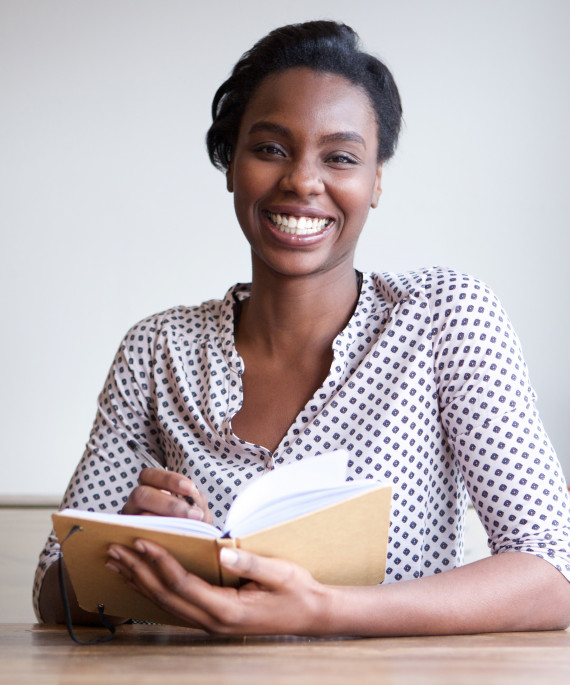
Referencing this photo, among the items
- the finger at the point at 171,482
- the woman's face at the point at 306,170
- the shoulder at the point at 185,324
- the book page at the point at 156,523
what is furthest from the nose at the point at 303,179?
the book page at the point at 156,523

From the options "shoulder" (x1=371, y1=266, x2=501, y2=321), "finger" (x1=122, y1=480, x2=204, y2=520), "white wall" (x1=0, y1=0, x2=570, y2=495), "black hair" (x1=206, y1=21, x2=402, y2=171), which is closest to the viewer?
"finger" (x1=122, y1=480, x2=204, y2=520)

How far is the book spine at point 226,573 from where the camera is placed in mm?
894

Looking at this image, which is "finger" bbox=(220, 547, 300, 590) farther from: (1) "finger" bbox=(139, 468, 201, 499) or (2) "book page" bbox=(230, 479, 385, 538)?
(1) "finger" bbox=(139, 468, 201, 499)

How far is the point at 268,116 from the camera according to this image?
4.87 ft

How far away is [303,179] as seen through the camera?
144 cm

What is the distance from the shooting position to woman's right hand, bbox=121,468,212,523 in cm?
107

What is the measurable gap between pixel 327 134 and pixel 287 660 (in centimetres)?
87

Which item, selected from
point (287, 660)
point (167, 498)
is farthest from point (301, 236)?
point (287, 660)

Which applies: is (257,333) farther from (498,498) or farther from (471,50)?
(471,50)

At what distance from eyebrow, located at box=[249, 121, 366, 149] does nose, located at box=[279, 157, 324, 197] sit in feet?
0.15

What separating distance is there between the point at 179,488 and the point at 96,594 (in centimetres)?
16

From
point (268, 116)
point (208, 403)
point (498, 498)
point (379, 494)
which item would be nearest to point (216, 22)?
point (268, 116)

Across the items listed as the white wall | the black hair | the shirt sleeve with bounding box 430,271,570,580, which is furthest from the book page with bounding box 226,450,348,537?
the white wall

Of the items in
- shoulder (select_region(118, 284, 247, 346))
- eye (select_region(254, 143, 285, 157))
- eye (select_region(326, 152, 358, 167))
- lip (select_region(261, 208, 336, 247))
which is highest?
eye (select_region(254, 143, 285, 157))
